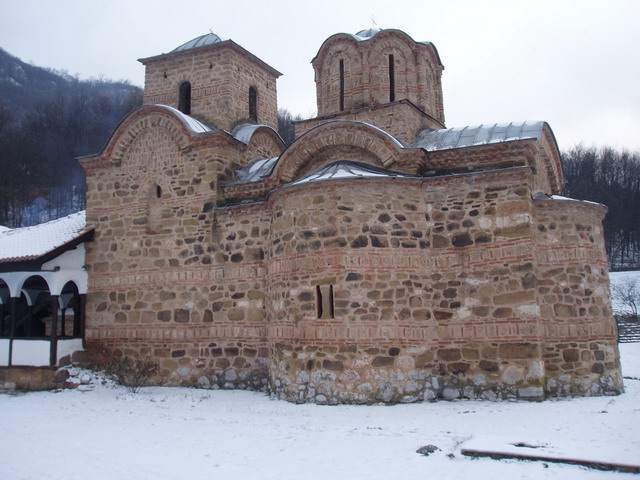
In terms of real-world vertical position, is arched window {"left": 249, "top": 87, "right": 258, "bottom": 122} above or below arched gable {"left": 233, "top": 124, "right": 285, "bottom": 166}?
above

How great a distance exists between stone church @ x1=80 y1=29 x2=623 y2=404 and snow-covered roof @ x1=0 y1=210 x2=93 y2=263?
63cm

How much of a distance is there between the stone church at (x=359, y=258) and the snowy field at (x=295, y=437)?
1.84ft

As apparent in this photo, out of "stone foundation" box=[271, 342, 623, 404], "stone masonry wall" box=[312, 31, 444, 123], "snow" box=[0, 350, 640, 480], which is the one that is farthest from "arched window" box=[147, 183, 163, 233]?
"stone foundation" box=[271, 342, 623, 404]

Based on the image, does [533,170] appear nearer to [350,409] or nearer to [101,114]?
[350,409]

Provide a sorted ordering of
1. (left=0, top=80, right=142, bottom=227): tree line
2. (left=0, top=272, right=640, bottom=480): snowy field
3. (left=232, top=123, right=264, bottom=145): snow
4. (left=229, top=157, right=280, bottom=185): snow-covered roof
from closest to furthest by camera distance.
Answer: (left=0, top=272, right=640, bottom=480): snowy field → (left=229, top=157, right=280, bottom=185): snow-covered roof → (left=232, top=123, right=264, bottom=145): snow → (left=0, top=80, right=142, bottom=227): tree line

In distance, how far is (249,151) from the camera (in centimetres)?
1070

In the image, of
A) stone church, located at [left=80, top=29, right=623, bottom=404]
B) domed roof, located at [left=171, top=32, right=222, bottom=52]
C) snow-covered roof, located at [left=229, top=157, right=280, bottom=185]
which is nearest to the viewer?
stone church, located at [left=80, top=29, right=623, bottom=404]

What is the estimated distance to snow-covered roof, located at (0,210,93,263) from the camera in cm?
979

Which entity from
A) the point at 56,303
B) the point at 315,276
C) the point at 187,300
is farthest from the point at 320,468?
the point at 56,303

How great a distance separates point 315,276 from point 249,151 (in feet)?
12.6

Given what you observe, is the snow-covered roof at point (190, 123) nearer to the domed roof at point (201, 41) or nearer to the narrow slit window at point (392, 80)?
the domed roof at point (201, 41)

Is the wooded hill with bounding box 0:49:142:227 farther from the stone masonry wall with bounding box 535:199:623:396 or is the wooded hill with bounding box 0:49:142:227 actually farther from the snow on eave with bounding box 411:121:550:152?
the stone masonry wall with bounding box 535:199:623:396

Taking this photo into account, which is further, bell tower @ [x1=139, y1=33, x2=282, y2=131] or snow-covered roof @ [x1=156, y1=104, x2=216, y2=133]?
bell tower @ [x1=139, y1=33, x2=282, y2=131]

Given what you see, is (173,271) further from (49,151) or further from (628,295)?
(49,151)
